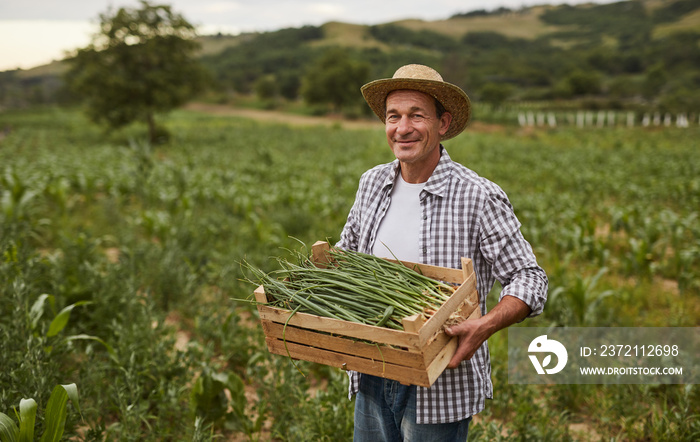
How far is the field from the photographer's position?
286cm

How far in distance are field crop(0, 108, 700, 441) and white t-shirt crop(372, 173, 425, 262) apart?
0.42m

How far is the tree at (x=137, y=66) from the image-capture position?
21031 millimetres

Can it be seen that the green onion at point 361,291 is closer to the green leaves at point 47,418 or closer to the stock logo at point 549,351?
the green leaves at point 47,418

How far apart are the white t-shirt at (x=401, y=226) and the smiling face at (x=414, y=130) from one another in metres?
0.09

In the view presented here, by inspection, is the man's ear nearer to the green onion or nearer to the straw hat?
the straw hat

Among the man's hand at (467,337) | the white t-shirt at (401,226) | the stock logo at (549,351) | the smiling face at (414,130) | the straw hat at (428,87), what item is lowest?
the stock logo at (549,351)

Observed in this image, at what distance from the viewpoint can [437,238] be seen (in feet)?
6.00

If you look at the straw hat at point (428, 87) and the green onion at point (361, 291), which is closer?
the green onion at point (361, 291)

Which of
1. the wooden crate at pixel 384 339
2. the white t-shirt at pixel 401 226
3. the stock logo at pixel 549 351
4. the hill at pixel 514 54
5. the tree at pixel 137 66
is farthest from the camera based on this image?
the hill at pixel 514 54

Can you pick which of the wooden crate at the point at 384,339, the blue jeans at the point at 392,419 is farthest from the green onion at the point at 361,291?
the blue jeans at the point at 392,419

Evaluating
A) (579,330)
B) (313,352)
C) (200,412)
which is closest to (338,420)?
(200,412)

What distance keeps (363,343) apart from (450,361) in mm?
319

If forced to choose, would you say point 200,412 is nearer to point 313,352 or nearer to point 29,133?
point 313,352

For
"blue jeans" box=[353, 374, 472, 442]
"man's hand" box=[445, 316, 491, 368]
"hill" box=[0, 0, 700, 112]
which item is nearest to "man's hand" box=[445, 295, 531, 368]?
"man's hand" box=[445, 316, 491, 368]
